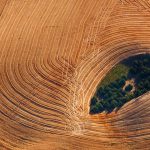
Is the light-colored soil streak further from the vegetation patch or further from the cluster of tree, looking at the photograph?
the cluster of tree

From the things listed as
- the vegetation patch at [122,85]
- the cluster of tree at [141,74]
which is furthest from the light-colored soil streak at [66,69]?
the cluster of tree at [141,74]

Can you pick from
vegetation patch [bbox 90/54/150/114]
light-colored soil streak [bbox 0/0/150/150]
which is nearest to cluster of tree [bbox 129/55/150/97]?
vegetation patch [bbox 90/54/150/114]

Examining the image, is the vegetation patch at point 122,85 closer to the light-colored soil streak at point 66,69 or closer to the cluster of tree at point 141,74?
the cluster of tree at point 141,74

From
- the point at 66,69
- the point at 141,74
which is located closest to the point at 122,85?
the point at 141,74

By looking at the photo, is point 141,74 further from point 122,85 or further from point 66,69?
point 66,69

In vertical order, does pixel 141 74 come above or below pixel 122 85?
above
